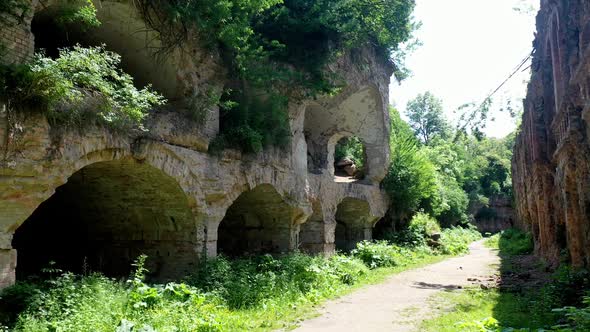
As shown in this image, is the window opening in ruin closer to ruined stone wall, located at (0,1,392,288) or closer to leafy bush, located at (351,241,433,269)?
ruined stone wall, located at (0,1,392,288)

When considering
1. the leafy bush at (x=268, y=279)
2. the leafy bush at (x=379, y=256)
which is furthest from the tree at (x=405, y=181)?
the leafy bush at (x=268, y=279)

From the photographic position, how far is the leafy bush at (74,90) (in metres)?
5.62

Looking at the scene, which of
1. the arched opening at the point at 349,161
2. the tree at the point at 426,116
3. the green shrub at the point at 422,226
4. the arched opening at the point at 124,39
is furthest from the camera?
the tree at the point at 426,116

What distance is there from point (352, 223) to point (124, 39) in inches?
473

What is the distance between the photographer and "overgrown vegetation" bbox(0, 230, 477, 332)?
5574mm

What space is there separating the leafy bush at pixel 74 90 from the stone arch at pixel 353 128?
35.0 feet

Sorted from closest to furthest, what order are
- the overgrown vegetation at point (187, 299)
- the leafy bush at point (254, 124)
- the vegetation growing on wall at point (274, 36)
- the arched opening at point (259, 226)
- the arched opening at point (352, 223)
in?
the overgrown vegetation at point (187, 299) → the vegetation growing on wall at point (274, 36) → the leafy bush at point (254, 124) → the arched opening at point (259, 226) → the arched opening at point (352, 223)

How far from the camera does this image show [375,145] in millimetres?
18391

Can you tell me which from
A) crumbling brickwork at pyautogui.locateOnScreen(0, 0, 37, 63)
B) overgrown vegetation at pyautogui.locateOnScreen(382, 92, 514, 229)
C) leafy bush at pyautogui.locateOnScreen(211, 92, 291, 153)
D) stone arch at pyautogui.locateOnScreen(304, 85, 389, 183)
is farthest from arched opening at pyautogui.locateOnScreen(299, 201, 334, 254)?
crumbling brickwork at pyautogui.locateOnScreen(0, 0, 37, 63)

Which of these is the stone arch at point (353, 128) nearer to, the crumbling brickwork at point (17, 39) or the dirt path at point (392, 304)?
the dirt path at point (392, 304)

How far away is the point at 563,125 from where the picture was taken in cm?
977

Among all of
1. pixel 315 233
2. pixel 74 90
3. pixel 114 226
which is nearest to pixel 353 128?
pixel 315 233

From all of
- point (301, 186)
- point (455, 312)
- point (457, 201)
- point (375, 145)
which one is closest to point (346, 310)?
point (455, 312)

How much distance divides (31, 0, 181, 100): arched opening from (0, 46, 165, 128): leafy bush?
1613 millimetres
